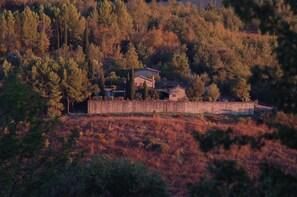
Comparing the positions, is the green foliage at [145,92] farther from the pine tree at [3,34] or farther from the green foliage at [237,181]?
the green foliage at [237,181]

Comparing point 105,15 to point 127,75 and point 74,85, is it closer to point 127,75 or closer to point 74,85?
point 127,75

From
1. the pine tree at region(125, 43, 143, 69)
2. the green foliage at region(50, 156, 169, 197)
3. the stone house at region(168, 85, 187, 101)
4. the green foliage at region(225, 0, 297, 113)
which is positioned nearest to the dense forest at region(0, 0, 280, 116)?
the pine tree at region(125, 43, 143, 69)

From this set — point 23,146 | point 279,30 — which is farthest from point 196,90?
point 279,30

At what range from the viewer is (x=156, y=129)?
38.8 m

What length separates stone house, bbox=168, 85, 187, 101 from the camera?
45.2m

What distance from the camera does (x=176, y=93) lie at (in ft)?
149

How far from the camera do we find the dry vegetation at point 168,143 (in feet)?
109

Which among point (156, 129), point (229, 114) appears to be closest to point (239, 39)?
point (229, 114)

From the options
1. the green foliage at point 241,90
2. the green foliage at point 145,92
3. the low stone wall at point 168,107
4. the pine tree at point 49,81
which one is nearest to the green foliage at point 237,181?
the pine tree at point 49,81

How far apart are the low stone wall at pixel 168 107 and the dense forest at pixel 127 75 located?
1510 mm

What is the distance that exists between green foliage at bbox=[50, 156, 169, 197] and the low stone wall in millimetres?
21179

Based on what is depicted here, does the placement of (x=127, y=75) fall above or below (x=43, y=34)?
below

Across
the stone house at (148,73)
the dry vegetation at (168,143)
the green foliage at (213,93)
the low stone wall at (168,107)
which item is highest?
the stone house at (148,73)

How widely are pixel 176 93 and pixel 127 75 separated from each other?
15.4ft
